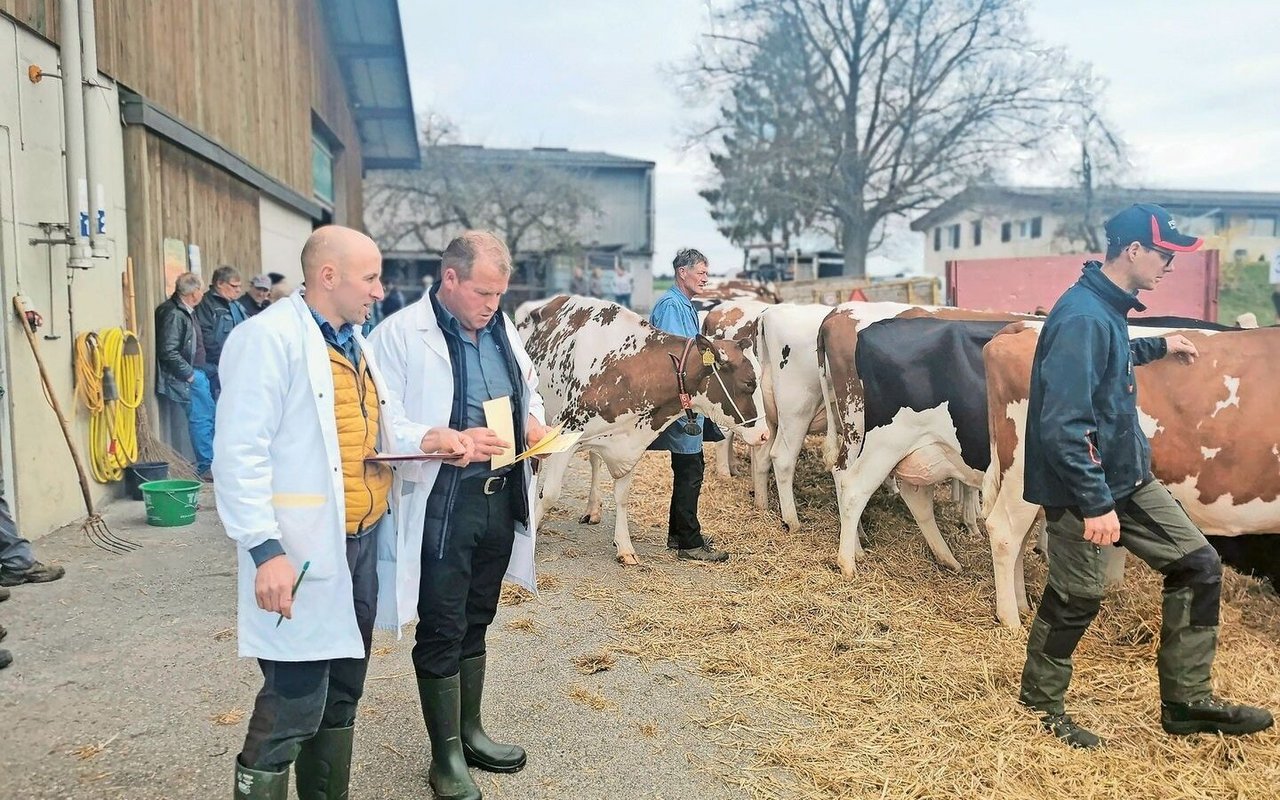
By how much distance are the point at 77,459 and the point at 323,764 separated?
458cm

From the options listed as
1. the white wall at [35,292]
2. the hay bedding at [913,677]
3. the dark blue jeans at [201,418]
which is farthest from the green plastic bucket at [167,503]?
the hay bedding at [913,677]

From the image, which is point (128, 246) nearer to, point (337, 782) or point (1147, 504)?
point (337, 782)

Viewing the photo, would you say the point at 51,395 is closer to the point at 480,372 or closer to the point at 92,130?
the point at 92,130

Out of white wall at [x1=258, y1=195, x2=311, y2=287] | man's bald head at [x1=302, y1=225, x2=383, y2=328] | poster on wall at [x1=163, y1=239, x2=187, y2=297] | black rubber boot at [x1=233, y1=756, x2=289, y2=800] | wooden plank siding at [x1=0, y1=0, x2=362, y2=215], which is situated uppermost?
wooden plank siding at [x1=0, y1=0, x2=362, y2=215]

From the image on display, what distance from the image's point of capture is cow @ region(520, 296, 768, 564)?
19.2 ft

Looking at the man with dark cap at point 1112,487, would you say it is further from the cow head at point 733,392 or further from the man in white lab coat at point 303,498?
the cow head at point 733,392

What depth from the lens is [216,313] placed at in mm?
8406

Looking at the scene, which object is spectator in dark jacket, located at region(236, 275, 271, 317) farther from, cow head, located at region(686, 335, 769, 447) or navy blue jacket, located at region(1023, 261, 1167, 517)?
navy blue jacket, located at region(1023, 261, 1167, 517)

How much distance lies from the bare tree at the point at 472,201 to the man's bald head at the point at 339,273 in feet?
94.9

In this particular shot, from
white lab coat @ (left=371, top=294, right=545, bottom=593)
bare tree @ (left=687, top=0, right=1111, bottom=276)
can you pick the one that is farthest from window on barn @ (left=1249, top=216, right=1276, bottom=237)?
white lab coat @ (left=371, top=294, right=545, bottom=593)

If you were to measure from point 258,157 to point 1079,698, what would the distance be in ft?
34.7

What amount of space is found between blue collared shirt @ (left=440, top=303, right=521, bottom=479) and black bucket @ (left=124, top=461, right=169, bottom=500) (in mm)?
5297

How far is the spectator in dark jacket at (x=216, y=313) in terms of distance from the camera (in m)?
8.34

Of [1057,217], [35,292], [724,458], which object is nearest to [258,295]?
[35,292]
